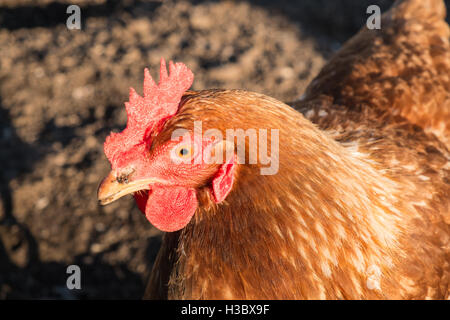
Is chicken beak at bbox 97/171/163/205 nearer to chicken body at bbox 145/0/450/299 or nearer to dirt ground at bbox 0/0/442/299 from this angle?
chicken body at bbox 145/0/450/299

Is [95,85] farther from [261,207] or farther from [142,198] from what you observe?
[261,207]

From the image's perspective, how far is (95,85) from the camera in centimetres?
379

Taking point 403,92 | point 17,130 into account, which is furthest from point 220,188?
point 17,130

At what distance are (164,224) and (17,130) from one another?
245cm

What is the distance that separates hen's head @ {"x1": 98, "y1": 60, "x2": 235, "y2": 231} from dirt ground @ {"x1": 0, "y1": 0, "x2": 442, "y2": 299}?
4.84ft

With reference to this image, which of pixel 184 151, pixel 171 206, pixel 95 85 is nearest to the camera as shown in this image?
pixel 184 151

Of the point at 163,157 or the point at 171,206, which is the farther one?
the point at 171,206

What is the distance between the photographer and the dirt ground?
2.81m

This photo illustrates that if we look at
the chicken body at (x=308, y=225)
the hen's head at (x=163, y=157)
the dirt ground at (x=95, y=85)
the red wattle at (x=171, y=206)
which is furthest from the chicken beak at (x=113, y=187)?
the dirt ground at (x=95, y=85)

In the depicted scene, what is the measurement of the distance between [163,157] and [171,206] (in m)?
0.22

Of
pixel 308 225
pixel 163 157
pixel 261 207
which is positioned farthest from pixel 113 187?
pixel 308 225

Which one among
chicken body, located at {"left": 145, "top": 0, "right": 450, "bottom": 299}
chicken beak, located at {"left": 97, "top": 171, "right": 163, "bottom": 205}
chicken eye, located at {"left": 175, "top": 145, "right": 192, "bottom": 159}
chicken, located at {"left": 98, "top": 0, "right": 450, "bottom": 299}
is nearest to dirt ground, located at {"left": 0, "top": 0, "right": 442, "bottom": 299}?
chicken body, located at {"left": 145, "top": 0, "right": 450, "bottom": 299}

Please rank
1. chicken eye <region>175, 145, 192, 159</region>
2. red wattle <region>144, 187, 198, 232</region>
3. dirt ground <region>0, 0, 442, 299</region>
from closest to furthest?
chicken eye <region>175, 145, 192, 159</region>, red wattle <region>144, 187, 198, 232</region>, dirt ground <region>0, 0, 442, 299</region>

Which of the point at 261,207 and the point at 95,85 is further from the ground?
the point at 95,85
